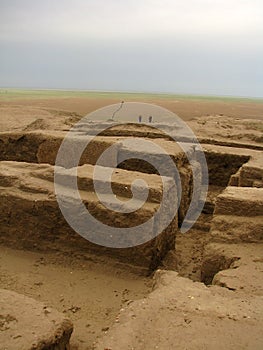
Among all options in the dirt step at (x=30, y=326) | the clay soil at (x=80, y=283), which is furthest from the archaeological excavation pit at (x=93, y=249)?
the dirt step at (x=30, y=326)

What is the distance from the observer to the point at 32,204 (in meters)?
4.20

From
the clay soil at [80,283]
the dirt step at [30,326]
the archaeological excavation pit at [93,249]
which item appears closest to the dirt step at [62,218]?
the archaeological excavation pit at [93,249]

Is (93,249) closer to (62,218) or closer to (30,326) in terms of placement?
(62,218)

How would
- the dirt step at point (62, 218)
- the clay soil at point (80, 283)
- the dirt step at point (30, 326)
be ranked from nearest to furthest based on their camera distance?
the dirt step at point (30, 326) < the clay soil at point (80, 283) < the dirt step at point (62, 218)

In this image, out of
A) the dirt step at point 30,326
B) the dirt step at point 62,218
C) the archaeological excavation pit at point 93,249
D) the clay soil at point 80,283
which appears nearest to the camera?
the dirt step at point 30,326

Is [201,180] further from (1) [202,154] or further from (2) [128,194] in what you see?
(2) [128,194]

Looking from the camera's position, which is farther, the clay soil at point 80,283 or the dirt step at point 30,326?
the clay soil at point 80,283

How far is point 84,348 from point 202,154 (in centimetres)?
455

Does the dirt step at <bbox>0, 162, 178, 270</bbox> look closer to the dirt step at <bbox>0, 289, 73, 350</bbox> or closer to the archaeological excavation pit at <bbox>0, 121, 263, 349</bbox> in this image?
the archaeological excavation pit at <bbox>0, 121, 263, 349</bbox>

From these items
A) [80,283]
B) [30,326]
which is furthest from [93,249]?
[30,326]

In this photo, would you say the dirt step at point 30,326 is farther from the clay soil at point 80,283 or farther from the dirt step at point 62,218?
the dirt step at point 62,218

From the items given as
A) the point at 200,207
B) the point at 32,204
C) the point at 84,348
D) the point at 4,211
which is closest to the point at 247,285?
the point at 84,348

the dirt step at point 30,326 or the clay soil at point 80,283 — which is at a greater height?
the dirt step at point 30,326

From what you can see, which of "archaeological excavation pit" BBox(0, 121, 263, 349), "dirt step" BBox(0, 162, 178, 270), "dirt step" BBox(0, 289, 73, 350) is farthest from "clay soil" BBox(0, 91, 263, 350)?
"dirt step" BBox(0, 289, 73, 350)
